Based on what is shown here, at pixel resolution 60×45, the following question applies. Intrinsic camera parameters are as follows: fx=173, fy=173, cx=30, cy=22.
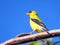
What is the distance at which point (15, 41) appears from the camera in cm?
278

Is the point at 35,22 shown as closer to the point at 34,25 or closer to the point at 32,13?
the point at 34,25

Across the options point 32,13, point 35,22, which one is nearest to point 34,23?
point 35,22

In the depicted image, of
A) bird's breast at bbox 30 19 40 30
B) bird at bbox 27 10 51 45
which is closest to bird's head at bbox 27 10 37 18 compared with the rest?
bird at bbox 27 10 51 45

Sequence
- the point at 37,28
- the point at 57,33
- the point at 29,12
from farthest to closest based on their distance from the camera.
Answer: the point at 29,12, the point at 37,28, the point at 57,33

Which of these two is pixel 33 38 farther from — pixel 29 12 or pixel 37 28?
pixel 29 12

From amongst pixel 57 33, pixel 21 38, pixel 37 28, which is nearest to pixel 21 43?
pixel 21 38

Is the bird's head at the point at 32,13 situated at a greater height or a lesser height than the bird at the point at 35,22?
greater

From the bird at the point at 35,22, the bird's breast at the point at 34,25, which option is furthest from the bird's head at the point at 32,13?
the bird's breast at the point at 34,25

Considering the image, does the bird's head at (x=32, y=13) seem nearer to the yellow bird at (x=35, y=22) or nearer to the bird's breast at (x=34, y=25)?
the yellow bird at (x=35, y=22)

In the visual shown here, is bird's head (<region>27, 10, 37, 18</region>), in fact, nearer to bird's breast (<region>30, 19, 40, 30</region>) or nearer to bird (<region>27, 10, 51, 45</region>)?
bird (<region>27, 10, 51, 45</region>)

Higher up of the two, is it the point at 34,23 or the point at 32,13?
the point at 32,13

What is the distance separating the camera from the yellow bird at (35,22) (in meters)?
4.47

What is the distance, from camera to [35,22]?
15.8ft

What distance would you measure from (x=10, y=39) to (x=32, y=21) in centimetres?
218
